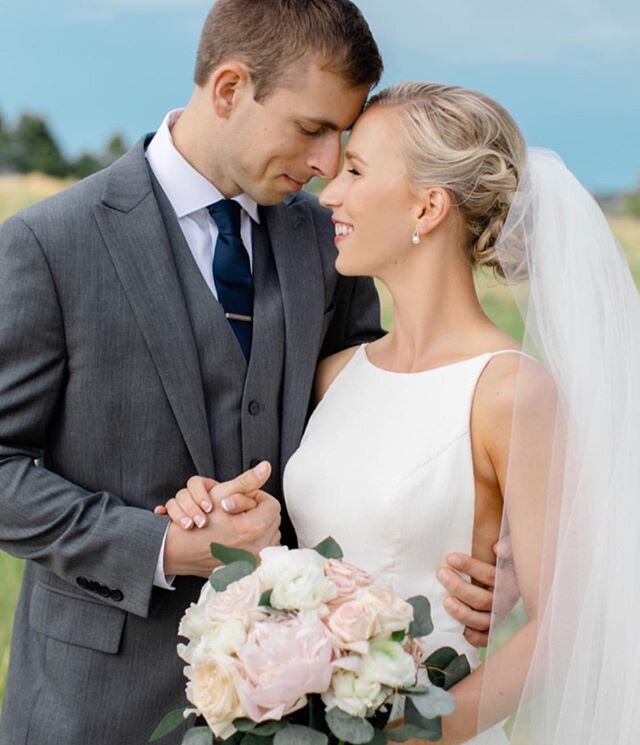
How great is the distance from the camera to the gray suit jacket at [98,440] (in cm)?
255

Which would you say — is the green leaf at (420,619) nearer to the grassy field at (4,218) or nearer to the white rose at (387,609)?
the white rose at (387,609)

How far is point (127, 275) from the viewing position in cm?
262

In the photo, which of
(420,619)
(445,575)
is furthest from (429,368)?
(420,619)

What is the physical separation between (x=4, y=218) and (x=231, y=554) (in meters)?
5.39

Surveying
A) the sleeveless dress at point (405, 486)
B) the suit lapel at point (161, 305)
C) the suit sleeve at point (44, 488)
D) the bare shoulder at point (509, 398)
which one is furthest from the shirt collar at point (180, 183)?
the bare shoulder at point (509, 398)

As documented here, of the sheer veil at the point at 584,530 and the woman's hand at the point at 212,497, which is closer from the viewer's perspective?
the sheer veil at the point at 584,530

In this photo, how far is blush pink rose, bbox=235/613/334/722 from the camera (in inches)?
77.4

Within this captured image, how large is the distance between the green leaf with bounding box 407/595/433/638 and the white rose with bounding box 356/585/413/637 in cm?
8

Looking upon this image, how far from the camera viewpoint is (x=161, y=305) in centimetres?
263

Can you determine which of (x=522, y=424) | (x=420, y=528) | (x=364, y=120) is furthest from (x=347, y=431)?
(x=364, y=120)

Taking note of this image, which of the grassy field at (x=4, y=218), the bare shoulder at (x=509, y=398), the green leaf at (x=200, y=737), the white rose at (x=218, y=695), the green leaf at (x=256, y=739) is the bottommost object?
the grassy field at (x=4, y=218)

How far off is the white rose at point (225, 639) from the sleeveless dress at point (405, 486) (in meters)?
0.58

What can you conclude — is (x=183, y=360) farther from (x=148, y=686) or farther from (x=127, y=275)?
(x=148, y=686)

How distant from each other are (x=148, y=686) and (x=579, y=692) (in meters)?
0.95
